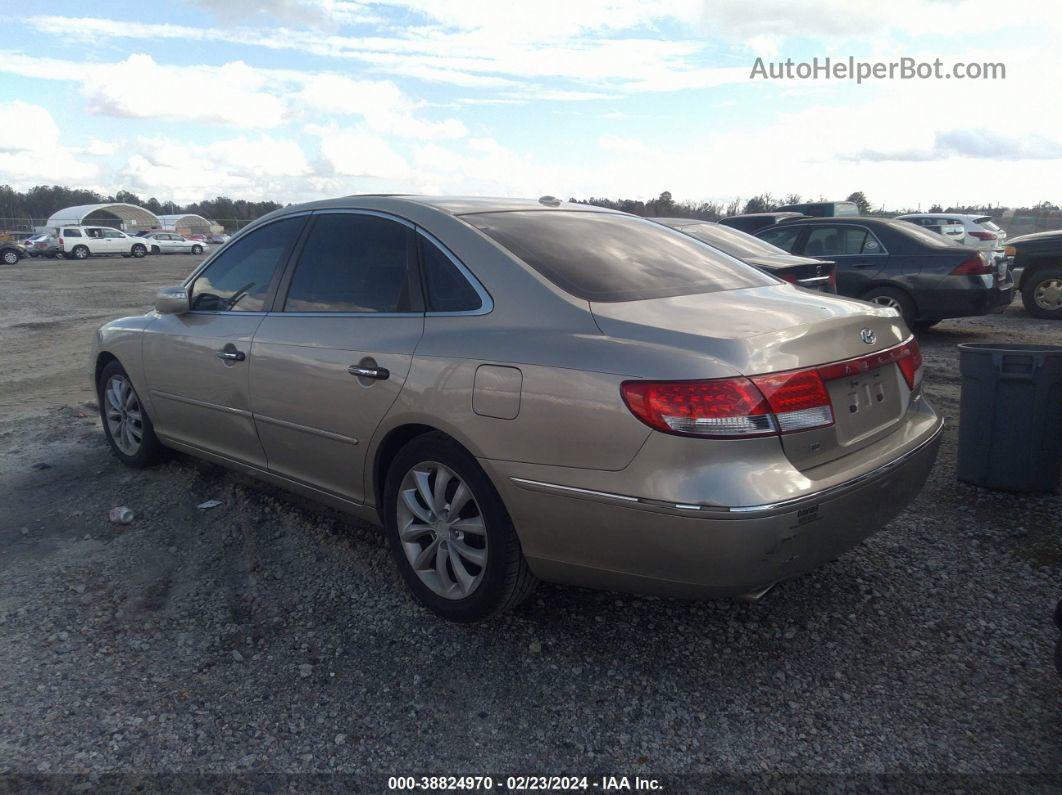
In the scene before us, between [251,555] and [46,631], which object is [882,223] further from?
[46,631]

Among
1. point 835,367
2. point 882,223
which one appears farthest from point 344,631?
point 882,223

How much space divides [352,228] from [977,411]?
3.53 metres

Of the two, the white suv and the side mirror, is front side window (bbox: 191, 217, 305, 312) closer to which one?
the side mirror

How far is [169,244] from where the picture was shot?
1823 inches

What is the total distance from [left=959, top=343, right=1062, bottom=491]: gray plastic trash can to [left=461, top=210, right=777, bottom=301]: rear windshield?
168 centimetres

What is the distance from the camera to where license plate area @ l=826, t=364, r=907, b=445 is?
2771 mm

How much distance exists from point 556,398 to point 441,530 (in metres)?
0.86

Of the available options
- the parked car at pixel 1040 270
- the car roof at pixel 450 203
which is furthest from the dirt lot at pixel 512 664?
the parked car at pixel 1040 270

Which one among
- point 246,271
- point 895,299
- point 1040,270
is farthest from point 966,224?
point 246,271

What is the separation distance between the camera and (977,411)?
14.9 ft

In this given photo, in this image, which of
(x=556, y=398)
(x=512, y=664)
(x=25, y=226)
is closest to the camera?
(x=556, y=398)

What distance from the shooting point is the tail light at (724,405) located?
249 cm

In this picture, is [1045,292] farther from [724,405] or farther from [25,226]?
[25,226]

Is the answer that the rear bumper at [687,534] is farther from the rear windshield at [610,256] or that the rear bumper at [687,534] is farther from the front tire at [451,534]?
the rear windshield at [610,256]
